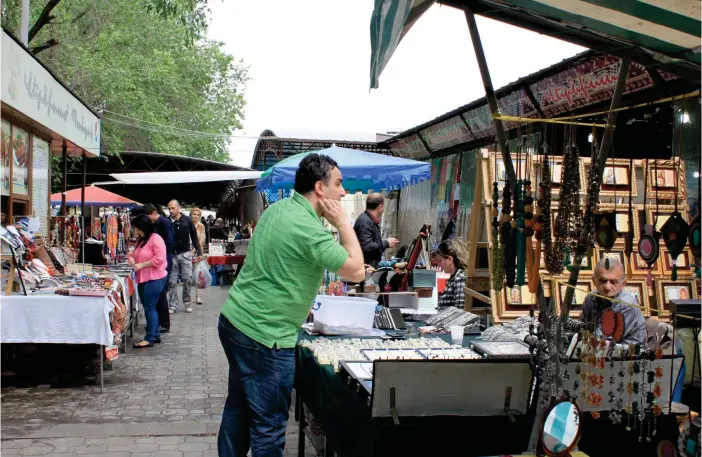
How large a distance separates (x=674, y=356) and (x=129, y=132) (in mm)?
22042

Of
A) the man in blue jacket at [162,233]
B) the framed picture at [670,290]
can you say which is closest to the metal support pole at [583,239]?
the framed picture at [670,290]

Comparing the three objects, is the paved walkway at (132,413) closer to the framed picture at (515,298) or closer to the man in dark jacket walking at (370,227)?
the framed picture at (515,298)

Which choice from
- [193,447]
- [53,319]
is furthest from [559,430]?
[53,319]

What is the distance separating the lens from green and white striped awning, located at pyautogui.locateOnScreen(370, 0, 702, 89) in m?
2.06

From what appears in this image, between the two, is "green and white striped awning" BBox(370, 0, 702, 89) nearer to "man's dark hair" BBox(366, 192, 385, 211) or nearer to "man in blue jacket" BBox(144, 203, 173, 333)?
"man's dark hair" BBox(366, 192, 385, 211)

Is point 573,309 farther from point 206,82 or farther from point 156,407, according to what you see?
point 206,82

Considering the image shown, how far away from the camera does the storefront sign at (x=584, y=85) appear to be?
6.20 metres

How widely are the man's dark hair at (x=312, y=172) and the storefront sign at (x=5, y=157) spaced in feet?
18.4

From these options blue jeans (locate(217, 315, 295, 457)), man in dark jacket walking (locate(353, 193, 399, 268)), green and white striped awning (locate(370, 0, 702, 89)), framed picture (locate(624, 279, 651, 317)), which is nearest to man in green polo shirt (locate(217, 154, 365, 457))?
blue jeans (locate(217, 315, 295, 457))

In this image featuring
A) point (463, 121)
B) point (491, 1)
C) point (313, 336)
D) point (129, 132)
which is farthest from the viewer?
point (129, 132)

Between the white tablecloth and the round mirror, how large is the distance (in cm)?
417

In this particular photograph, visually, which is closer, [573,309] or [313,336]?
[313,336]

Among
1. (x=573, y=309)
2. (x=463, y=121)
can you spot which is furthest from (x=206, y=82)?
(x=573, y=309)

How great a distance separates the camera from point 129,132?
22609mm
